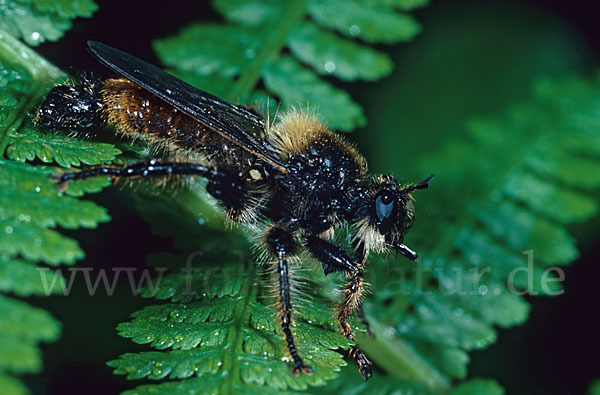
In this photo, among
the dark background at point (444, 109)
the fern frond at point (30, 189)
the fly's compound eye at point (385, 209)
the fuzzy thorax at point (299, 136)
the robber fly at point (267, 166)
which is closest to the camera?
the fern frond at point (30, 189)

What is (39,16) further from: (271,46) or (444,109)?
(444,109)

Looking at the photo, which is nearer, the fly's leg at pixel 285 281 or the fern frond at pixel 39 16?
the fly's leg at pixel 285 281

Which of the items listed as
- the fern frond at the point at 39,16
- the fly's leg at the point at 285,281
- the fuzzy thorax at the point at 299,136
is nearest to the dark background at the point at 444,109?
the fern frond at the point at 39,16

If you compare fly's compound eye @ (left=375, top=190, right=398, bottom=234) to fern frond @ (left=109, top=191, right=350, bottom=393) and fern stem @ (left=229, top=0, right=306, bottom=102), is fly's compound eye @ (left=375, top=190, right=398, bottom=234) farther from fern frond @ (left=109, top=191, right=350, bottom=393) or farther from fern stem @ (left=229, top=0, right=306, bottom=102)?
fern stem @ (left=229, top=0, right=306, bottom=102)

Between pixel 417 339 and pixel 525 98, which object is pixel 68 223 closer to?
pixel 417 339

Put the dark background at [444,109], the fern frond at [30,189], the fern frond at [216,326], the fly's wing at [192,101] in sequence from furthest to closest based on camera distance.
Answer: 1. the dark background at [444,109]
2. the fly's wing at [192,101]
3. the fern frond at [216,326]
4. the fern frond at [30,189]

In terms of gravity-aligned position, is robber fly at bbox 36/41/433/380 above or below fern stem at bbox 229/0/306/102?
below

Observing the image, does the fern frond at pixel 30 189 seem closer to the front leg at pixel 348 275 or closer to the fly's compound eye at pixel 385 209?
the front leg at pixel 348 275

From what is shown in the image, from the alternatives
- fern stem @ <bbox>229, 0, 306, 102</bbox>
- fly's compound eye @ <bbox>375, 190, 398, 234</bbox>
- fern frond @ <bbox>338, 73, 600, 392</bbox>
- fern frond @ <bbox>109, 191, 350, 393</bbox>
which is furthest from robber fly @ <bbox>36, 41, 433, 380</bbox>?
fern frond @ <bbox>338, 73, 600, 392</bbox>
